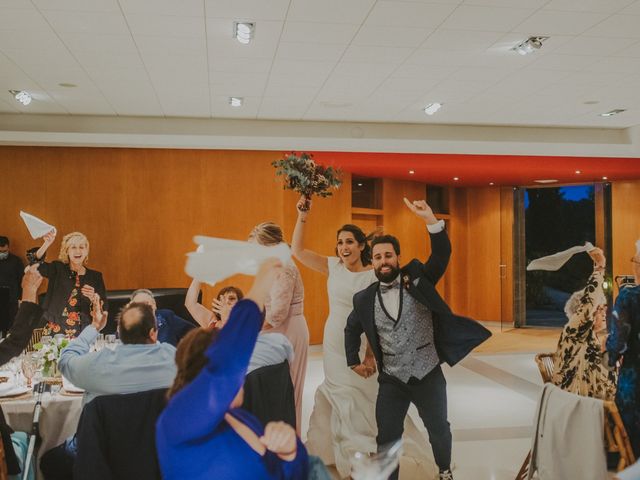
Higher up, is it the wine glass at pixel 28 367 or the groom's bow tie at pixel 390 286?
the groom's bow tie at pixel 390 286

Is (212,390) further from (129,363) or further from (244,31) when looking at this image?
(244,31)

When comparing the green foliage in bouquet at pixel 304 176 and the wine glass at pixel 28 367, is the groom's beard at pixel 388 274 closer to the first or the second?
the green foliage in bouquet at pixel 304 176

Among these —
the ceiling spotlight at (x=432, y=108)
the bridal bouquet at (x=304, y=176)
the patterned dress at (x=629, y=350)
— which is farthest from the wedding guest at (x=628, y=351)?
the ceiling spotlight at (x=432, y=108)

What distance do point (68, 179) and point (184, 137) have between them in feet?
5.78

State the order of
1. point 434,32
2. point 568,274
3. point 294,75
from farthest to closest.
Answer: point 568,274, point 294,75, point 434,32

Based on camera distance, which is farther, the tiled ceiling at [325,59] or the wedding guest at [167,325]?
the tiled ceiling at [325,59]

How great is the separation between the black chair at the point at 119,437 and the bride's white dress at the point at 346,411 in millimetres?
2093

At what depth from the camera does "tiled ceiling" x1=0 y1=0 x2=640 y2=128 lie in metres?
4.57

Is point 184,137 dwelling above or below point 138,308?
above

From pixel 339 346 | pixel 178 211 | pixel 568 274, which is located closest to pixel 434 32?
pixel 339 346

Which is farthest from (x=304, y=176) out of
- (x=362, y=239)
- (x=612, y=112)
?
(x=612, y=112)

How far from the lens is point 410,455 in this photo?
4375mm

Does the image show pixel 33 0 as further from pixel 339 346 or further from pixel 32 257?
pixel 339 346

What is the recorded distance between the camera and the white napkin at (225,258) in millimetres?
1444
